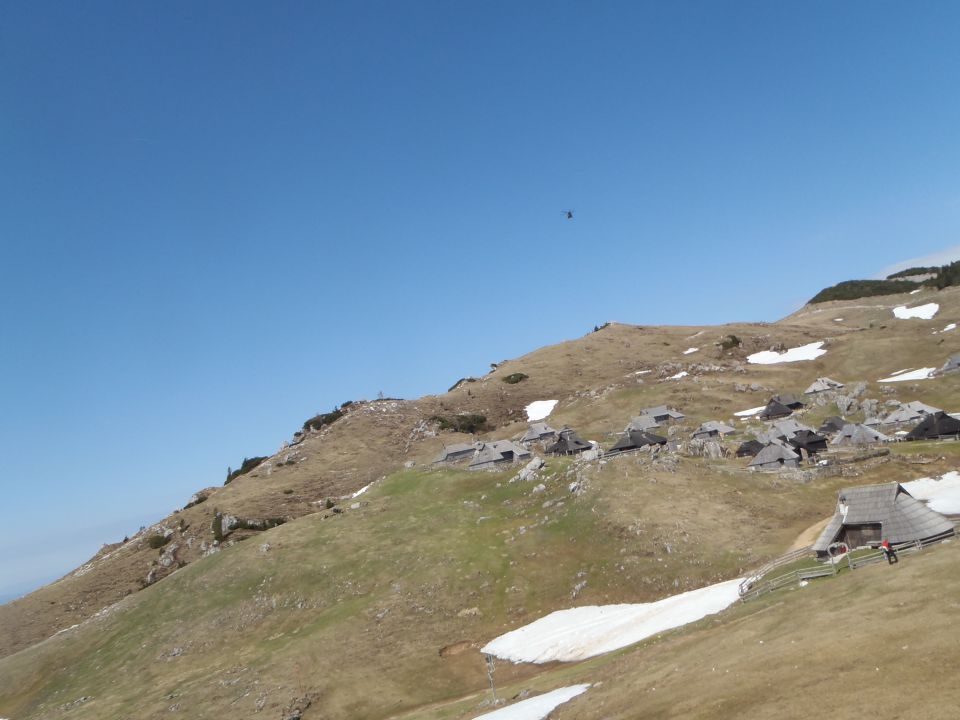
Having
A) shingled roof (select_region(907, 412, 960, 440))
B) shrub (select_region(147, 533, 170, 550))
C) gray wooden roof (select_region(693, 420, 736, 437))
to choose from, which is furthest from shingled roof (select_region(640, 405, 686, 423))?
shrub (select_region(147, 533, 170, 550))

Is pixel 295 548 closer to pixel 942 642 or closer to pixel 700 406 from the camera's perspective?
pixel 942 642

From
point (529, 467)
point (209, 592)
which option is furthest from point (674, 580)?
point (209, 592)

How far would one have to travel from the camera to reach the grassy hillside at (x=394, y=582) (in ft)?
168

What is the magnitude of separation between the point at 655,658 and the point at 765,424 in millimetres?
85580

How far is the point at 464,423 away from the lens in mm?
144375

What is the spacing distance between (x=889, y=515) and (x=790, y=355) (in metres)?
135

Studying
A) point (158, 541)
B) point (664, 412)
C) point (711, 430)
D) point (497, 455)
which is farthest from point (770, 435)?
point (158, 541)

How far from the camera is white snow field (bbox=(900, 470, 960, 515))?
5056 centimetres

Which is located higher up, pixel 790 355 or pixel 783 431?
pixel 790 355

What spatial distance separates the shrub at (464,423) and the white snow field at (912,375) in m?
86.8

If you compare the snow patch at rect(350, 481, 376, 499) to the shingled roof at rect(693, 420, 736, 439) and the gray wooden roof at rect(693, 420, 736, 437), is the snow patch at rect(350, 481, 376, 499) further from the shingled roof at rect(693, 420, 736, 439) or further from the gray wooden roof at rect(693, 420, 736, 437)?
the gray wooden roof at rect(693, 420, 736, 437)

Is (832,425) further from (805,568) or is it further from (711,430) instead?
(805,568)

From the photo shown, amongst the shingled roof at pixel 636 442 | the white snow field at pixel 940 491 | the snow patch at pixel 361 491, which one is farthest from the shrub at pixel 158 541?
the white snow field at pixel 940 491

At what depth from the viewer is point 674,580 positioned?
53.3 m
